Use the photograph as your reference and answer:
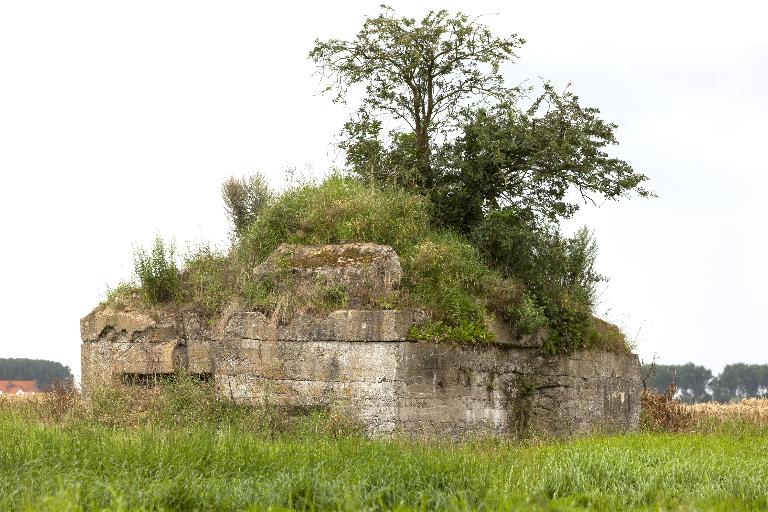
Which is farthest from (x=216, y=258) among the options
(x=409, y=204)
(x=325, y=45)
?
(x=325, y=45)

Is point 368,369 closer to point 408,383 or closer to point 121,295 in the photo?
point 408,383

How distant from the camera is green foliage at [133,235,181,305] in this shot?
1773 centimetres

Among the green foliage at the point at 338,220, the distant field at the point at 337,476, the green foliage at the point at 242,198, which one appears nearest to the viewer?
the distant field at the point at 337,476

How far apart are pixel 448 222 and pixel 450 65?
330 centimetres

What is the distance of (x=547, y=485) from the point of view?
979cm

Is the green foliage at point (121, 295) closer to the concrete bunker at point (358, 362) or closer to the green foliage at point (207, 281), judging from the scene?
the concrete bunker at point (358, 362)

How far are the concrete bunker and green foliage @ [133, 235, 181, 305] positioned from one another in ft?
1.70

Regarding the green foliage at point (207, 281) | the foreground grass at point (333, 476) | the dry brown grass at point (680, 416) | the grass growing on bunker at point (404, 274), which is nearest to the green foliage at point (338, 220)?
the grass growing on bunker at point (404, 274)

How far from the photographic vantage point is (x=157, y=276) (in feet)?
58.4

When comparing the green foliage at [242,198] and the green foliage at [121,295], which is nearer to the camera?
the green foliage at [121,295]

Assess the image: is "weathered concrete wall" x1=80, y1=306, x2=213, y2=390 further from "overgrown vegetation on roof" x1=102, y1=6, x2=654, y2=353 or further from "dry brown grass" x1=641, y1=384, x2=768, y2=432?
"dry brown grass" x1=641, y1=384, x2=768, y2=432

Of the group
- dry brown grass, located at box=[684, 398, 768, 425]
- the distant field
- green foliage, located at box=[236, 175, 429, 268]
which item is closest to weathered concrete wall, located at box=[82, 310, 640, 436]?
green foliage, located at box=[236, 175, 429, 268]

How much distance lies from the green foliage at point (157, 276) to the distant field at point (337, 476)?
522cm

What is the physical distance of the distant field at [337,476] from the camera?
8.31 metres
